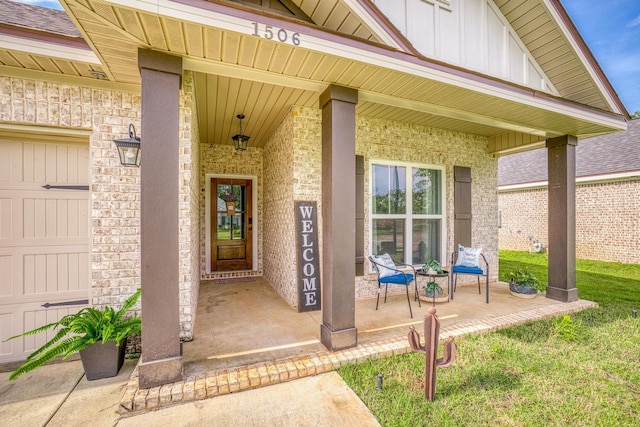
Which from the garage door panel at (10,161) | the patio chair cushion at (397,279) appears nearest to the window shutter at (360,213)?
the patio chair cushion at (397,279)

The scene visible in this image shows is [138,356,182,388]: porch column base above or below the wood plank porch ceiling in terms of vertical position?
below

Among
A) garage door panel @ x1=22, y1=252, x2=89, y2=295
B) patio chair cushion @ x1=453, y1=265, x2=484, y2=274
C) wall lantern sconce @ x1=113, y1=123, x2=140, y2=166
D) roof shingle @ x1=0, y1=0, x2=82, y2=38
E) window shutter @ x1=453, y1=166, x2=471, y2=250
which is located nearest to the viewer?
roof shingle @ x1=0, y1=0, x2=82, y2=38

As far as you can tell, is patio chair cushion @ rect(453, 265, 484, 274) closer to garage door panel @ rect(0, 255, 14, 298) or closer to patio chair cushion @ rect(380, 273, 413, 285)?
patio chair cushion @ rect(380, 273, 413, 285)

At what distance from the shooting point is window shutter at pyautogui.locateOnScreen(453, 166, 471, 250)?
16.3 feet

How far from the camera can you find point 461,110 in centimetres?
328

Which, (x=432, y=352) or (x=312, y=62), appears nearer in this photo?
(x=432, y=352)

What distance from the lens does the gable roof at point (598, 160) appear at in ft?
25.8

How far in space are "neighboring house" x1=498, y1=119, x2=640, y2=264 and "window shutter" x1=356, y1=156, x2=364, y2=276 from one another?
6596 millimetres

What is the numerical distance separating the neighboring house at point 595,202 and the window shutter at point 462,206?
175 inches

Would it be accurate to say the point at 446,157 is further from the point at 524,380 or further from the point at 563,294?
the point at 524,380

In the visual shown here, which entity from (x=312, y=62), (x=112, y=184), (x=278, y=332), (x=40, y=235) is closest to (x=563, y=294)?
(x=278, y=332)

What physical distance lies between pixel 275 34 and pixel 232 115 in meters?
2.21

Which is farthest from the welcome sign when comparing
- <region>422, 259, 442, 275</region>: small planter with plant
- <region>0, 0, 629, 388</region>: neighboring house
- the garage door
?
the garage door

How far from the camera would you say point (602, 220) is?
8023 millimetres
